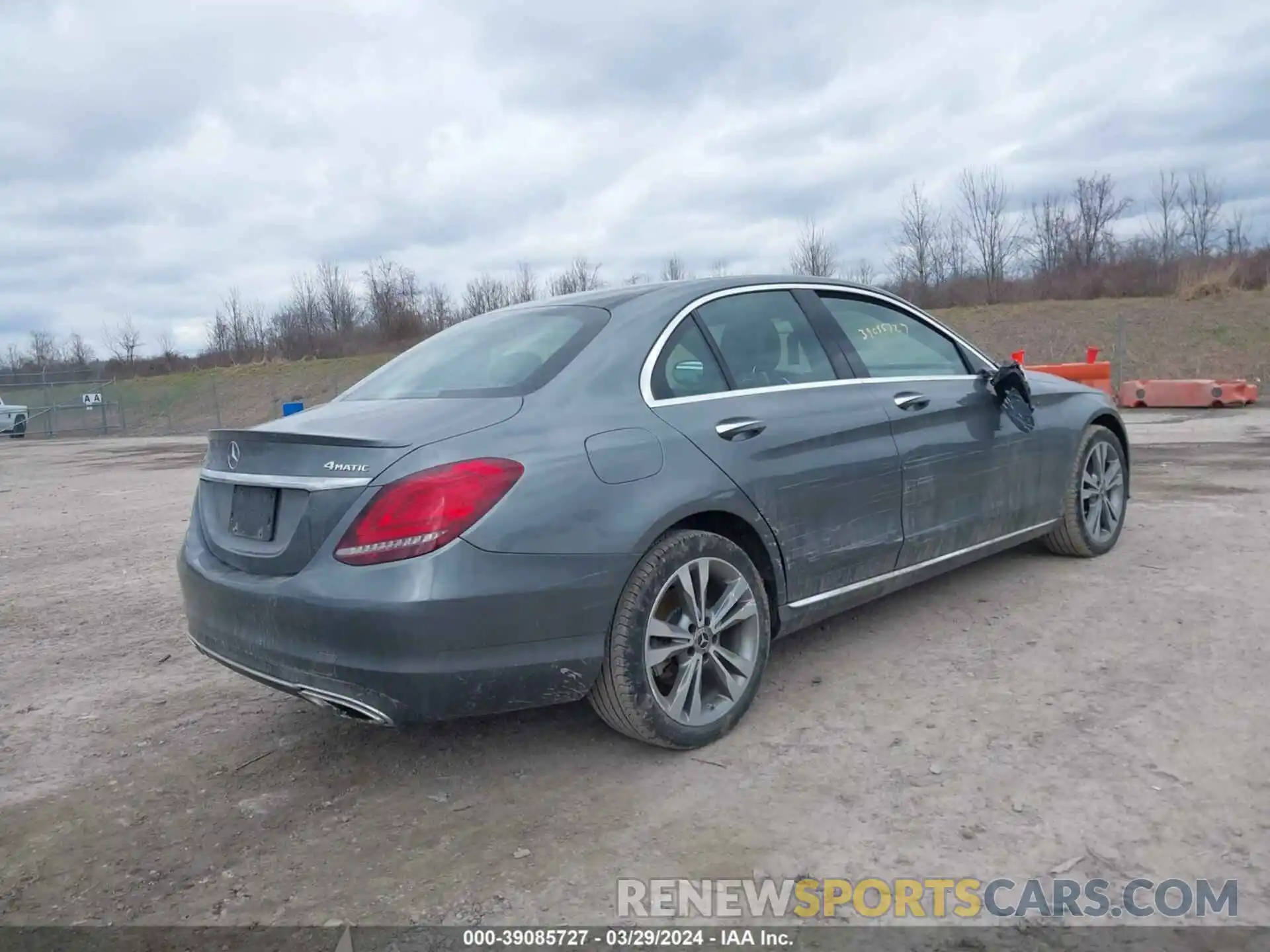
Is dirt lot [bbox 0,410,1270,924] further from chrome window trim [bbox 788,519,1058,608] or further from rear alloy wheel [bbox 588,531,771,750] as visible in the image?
chrome window trim [bbox 788,519,1058,608]

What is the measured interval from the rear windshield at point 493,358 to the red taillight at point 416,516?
0.48 m

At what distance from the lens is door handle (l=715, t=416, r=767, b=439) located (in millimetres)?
3293

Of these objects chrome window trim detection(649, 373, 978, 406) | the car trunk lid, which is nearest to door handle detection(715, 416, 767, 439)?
chrome window trim detection(649, 373, 978, 406)

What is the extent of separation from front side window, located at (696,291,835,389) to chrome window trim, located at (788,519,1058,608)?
0.81 meters

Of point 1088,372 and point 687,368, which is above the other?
point 687,368

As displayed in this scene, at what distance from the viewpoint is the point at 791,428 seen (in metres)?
3.51

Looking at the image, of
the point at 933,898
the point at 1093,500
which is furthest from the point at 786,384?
the point at 1093,500

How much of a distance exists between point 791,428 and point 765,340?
1.44 feet

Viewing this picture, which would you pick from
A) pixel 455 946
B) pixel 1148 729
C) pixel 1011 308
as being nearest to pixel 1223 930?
pixel 1148 729

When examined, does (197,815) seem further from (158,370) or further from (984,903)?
(158,370)

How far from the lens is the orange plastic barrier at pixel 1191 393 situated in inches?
615

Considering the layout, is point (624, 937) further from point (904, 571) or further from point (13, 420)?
point (13, 420)

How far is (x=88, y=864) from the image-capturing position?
2.66 metres

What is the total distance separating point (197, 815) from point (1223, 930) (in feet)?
9.02
